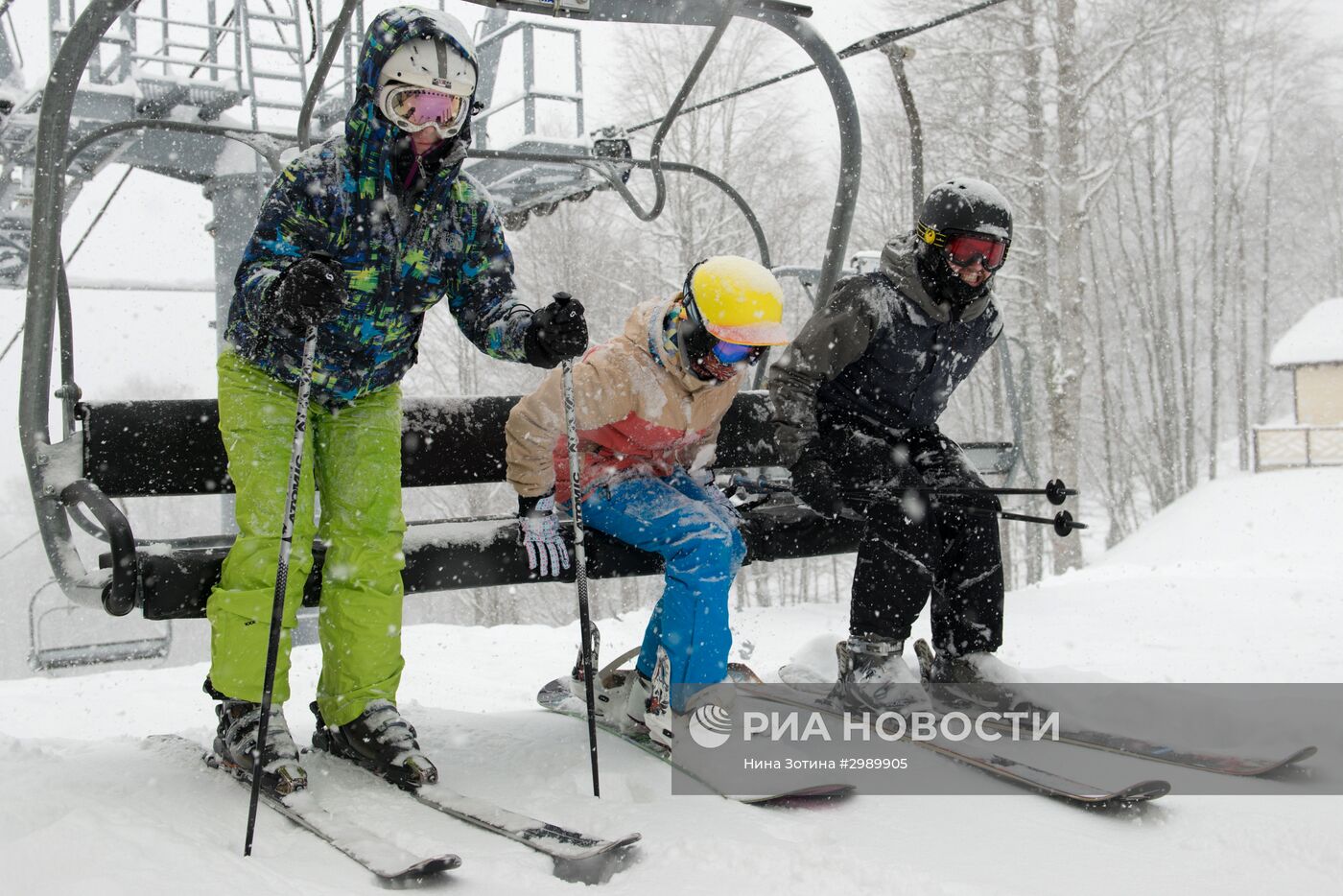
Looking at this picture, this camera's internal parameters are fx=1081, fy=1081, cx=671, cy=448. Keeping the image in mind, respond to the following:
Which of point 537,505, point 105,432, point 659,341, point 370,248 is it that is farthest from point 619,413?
point 105,432

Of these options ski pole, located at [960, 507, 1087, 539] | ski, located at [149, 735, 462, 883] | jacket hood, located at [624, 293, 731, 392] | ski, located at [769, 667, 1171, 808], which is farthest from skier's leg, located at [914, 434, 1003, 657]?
ski, located at [149, 735, 462, 883]

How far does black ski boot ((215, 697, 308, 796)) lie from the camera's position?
8.20 feet

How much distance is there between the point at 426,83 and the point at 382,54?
13 centimetres

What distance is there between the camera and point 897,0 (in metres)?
16.5

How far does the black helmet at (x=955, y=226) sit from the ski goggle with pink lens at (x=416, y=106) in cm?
155

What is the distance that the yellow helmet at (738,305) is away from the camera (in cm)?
299

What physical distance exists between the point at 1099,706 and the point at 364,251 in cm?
270

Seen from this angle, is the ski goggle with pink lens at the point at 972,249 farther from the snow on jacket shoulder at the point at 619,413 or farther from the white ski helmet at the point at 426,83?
the white ski helmet at the point at 426,83

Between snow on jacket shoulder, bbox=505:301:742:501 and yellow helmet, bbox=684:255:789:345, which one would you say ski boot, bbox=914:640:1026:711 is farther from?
yellow helmet, bbox=684:255:789:345

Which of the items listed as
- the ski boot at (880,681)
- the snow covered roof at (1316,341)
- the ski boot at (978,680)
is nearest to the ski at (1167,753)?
the ski boot at (978,680)

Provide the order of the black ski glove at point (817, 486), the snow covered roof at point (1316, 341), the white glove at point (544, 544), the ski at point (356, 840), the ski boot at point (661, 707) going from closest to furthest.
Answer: the ski at point (356, 840), the ski boot at point (661, 707), the white glove at point (544, 544), the black ski glove at point (817, 486), the snow covered roof at point (1316, 341)

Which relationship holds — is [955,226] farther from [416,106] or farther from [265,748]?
[265,748]

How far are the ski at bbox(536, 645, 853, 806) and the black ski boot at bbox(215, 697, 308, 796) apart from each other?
84cm

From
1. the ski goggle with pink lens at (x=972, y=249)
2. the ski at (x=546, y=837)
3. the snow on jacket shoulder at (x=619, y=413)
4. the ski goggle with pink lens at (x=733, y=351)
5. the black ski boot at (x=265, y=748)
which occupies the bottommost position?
the ski at (x=546, y=837)
